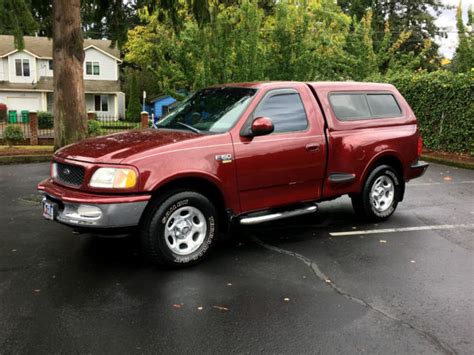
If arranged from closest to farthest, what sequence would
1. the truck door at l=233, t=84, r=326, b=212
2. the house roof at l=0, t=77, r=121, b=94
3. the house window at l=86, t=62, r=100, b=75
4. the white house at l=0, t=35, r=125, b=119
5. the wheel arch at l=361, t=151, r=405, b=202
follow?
the truck door at l=233, t=84, r=326, b=212 → the wheel arch at l=361, t=151, r=405, b=202 → the house roof at l=0, t=77, r=121, b=94 → the white house at l=0, t=35, r=125, b=119 → the house window at l=86, t=62, r=100, b=75

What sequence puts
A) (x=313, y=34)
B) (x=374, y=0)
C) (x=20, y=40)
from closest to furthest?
1. (x=20, y=40)
2. (x=313, y=34)
3. (x=374, y=0)

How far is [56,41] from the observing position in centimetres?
→ 880

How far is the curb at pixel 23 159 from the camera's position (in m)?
13.0

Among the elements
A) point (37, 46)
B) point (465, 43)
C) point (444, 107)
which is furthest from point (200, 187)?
point (37, 46)

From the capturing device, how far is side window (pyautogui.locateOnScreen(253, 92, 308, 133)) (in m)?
5.62

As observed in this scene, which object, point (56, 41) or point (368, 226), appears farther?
point (56, 41)

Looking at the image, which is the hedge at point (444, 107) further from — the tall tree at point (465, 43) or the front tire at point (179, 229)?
the front tire at point (179, 229)

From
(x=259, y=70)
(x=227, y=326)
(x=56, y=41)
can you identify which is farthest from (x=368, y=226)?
(x=259, y=70)

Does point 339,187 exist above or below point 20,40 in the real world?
below

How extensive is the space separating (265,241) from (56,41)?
561cm

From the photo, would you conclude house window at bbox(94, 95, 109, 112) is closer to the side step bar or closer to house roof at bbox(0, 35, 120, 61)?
house roof at bbox(0, 35, 120, 61)

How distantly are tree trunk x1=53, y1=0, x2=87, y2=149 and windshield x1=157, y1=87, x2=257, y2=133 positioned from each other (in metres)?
3.52

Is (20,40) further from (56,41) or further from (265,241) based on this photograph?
(265,241)

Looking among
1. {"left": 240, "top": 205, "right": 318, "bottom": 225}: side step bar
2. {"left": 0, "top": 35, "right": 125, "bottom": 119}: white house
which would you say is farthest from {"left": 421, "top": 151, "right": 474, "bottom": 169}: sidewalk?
{"left": 0, "top": 35, "right": 125, "bottom": 119}: white house
